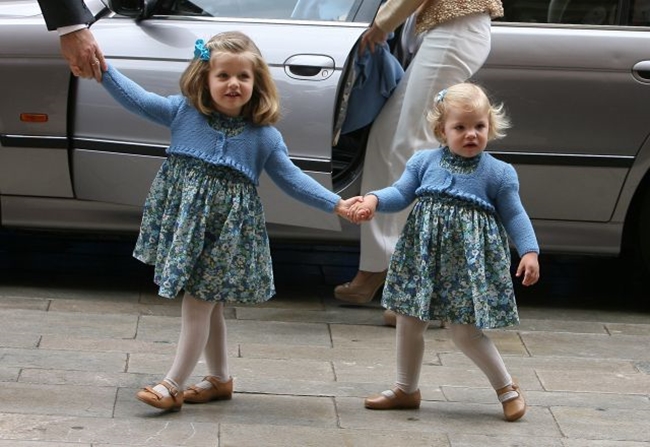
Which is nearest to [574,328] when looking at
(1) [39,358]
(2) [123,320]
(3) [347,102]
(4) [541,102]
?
(4) [541,102]

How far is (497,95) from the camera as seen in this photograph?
5.96 metres

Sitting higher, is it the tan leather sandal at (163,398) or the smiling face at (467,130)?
the smiling face at (467,130)

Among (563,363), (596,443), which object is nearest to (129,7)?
(563,363)

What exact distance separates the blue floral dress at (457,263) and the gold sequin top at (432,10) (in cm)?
113

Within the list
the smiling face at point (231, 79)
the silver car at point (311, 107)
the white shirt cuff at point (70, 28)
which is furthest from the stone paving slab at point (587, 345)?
the white shirt cuff at point (70, 28)

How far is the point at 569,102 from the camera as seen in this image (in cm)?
599

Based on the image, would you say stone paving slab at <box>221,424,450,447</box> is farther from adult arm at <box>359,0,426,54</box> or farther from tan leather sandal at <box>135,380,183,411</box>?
adult arm at <box>359,0,426,54</box>

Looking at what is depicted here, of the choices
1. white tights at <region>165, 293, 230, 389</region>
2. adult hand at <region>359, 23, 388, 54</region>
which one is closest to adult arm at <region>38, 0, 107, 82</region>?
white tights at <region>165, 293, 230, 389</region>

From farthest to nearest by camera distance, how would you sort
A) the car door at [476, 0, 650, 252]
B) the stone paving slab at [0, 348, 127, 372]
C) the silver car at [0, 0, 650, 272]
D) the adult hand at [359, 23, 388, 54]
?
the car door at [476, 0, 650, 252], the silver car at [0, 0, 650, 272], the adult hand at [359, 23, 388, 54], the stone paving slab at [0, 348, 127, 372]

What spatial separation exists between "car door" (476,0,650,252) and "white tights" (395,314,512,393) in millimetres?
1523

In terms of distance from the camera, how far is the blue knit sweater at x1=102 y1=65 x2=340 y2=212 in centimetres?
446

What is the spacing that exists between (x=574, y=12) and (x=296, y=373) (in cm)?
213

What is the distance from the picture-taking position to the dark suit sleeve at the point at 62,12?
448 centimetres

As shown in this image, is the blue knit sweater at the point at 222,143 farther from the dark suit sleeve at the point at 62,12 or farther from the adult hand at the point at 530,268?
the adult hand at the point at 530,268
